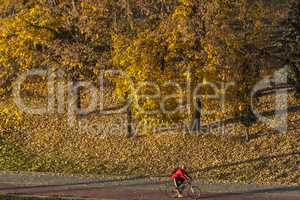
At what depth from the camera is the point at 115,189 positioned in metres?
21.3

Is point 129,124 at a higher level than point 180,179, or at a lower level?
higher

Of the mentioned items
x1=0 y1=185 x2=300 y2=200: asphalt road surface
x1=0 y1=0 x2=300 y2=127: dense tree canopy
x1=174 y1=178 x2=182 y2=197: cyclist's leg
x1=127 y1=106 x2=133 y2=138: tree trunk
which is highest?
x1=0 y1=0 x2=300 y2=127: dense tree canopy

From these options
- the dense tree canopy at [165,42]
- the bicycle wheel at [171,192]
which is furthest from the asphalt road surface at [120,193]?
the dense tree canopy at [165,42]

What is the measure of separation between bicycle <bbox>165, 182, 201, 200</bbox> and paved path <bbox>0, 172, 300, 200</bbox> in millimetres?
225

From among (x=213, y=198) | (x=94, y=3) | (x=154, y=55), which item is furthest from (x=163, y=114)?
(x=94, y=3)

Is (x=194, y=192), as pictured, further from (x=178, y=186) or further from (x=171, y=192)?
(x=171, y=192)

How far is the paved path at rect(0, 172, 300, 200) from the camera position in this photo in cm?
2014

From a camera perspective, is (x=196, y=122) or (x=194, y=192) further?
(x=196, y=122)

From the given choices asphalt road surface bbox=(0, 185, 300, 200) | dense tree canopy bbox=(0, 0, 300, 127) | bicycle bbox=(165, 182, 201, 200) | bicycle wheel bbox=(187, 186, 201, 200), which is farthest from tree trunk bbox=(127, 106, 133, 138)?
bicycle wheel bbox=(187, 186, 201, 200)

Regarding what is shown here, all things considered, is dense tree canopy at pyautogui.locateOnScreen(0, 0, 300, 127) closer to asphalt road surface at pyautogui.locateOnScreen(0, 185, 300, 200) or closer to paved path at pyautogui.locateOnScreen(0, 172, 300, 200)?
paved path at pyautogui.locateOnScreen(0, 172, 300, 200)

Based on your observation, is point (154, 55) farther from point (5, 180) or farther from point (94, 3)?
point (5, 180)

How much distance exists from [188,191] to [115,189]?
9.89 feet

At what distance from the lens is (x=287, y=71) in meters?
25.8

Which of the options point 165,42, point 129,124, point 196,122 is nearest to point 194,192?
A: point 196,122
